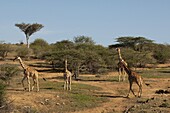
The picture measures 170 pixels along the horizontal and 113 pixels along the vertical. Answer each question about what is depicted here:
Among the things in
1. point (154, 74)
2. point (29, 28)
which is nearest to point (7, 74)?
point (154, 74)

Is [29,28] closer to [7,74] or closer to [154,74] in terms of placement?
[154,74]

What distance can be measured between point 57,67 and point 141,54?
11216 mm

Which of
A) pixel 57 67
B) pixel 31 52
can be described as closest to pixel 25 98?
pixel 57 67

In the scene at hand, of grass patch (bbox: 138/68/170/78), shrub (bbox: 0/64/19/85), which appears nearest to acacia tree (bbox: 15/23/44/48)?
grass patch (bbox: 138/68/170/78)

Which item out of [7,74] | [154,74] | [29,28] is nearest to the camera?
[7,74]

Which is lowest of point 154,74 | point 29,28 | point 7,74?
point 154,74

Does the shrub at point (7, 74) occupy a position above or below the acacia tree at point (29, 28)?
below

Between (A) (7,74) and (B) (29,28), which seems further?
(B) (29,28)

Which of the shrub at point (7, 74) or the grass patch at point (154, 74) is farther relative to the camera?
the grass patch at point (154, 74)

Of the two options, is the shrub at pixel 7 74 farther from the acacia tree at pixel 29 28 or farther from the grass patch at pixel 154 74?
the acacia tree at pixel 29 28

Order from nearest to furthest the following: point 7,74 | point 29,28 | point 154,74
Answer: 1. point 7,74
2. point 154,74
3. point 29,28

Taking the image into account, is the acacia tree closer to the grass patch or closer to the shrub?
the grass patch

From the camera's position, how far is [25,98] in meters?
19.8

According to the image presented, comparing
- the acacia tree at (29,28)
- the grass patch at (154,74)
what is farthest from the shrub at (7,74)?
the acacia tree at (29,28)
